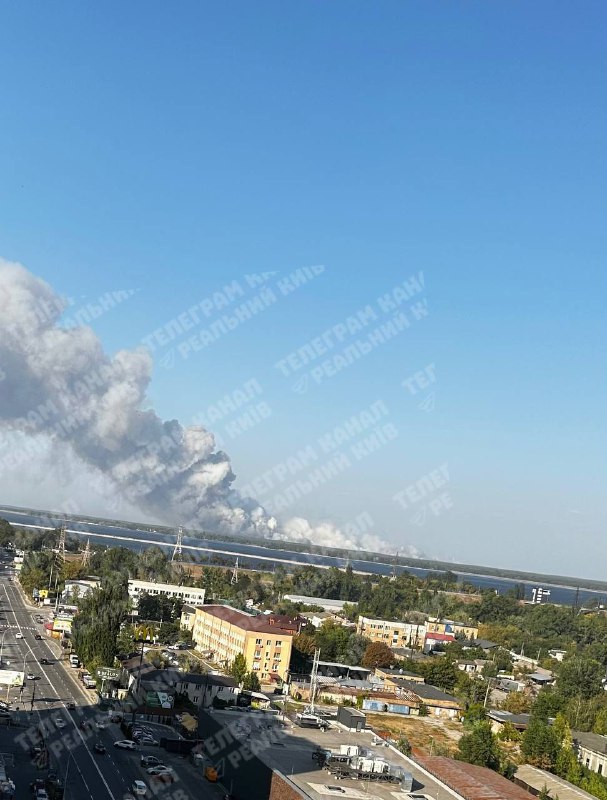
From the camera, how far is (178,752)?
29453mm

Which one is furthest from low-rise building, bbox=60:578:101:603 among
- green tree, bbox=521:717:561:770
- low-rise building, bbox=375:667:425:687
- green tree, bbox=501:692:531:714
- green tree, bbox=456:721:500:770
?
green tree, bbox=456:721:500:770

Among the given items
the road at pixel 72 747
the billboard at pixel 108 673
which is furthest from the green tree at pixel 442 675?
the road at pixel 72 747

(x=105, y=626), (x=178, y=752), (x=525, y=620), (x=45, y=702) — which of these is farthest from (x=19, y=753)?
(x=525, y=620)

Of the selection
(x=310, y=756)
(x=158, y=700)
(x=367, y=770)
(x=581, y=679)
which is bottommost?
(x=158, y=700)

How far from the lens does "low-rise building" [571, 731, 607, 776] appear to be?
35562 mm

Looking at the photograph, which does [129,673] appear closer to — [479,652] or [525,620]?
[479,652]

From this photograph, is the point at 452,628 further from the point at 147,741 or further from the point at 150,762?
the point at 150,762

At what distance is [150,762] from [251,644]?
19.1m

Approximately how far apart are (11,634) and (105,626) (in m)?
10.7

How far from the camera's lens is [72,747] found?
2778cm

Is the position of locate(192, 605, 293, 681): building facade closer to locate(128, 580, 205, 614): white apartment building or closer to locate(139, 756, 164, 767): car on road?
locate(139, 756, 164, 767): car on road

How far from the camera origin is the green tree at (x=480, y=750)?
99.8 ft

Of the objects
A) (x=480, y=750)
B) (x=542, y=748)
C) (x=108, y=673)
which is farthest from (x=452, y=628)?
(x=480, y=750)

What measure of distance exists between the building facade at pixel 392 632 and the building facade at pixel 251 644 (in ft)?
65.2
